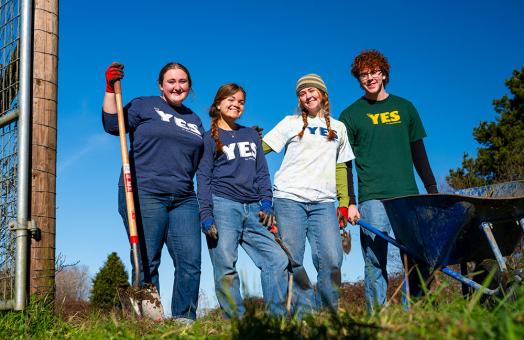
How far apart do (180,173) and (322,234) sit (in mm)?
1195

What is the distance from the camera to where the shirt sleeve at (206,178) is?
4.38 m

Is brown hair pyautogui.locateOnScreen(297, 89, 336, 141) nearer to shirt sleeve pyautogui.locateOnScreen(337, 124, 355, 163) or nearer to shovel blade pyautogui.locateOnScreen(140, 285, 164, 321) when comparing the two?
shirt sleeve pyautogui.locateOnScreen(337, 124, 355, 163)

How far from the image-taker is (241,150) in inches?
183

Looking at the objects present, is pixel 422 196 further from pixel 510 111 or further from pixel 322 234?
pixel 510 111

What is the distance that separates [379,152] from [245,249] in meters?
1.34

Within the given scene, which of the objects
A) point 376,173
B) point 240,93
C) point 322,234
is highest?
point 240,93

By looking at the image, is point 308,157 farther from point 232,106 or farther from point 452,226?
point 452,226

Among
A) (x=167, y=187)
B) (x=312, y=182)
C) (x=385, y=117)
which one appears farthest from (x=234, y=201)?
(x=385, y=117)

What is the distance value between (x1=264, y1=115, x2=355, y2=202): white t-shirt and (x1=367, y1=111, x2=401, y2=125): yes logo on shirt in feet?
0.82

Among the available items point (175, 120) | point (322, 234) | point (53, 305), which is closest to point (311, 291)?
point (322, 234)

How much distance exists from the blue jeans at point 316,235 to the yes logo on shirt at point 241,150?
43 centimetres

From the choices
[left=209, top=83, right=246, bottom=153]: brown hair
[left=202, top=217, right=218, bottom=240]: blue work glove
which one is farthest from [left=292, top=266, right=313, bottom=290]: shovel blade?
[left=209, top=83, right=246, bottom=153]: brown hair

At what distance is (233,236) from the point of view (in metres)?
4.37

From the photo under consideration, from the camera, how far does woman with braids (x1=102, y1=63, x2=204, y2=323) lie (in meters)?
4.41
